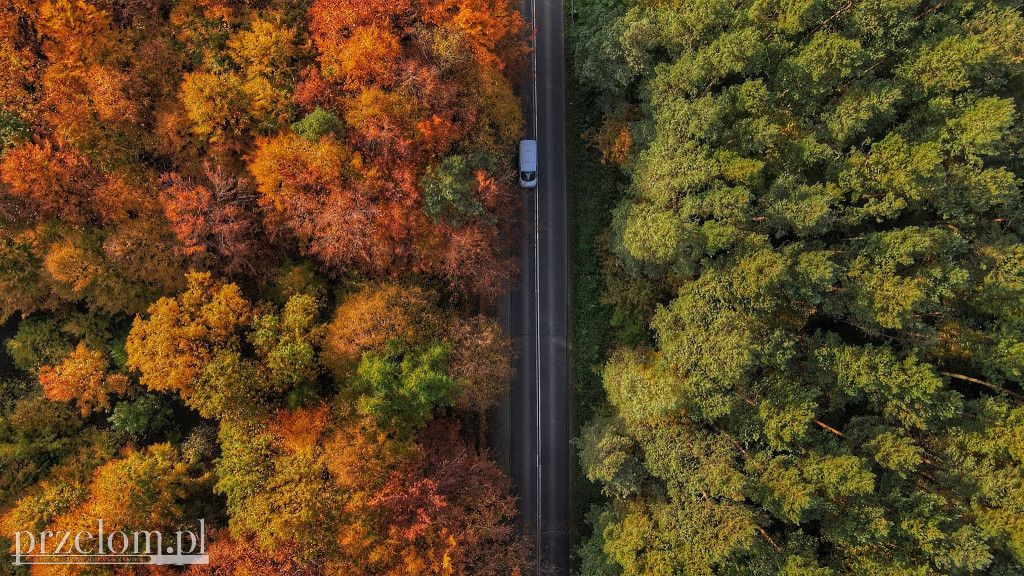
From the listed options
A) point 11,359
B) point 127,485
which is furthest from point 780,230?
point 11,359

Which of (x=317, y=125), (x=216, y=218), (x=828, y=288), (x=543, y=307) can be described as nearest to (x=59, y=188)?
(x=216, y=218)

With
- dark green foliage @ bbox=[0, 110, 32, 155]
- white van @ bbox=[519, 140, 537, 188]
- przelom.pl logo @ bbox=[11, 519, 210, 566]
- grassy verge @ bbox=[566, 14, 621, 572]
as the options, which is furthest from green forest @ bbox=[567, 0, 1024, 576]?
dark green foliage @ bbox=[0, 110, 32, 155]

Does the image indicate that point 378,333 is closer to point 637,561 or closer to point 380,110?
point 380,110

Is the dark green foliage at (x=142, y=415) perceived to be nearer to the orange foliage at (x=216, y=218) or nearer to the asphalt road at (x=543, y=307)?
the orange foliage at (x=216, y=218)

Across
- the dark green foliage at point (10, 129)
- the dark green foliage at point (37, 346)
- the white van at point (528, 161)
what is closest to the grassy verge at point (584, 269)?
the white van at point (528, 161)

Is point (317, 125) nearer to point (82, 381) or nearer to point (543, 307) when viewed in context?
point (543, 307)

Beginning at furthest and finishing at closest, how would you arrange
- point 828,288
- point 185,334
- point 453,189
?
point 453,189 < point 185,334 < point 828,288

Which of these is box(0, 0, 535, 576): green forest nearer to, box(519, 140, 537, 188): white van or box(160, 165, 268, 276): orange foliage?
box(160, 165, 268, 276): orange foliage
